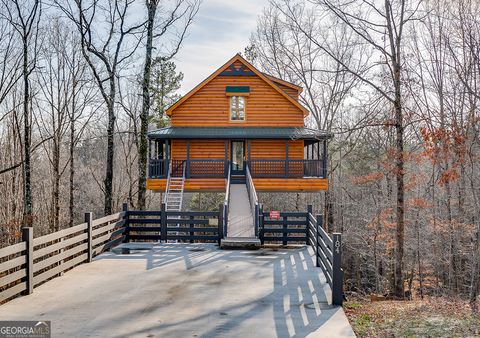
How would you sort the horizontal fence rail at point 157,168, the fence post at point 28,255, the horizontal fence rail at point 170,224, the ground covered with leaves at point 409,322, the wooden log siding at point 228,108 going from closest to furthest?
the ground covered with leaves at point 409,322 < the fence post at point 28,255 < the horizontal fence rail at point 170,224 < the horizontal fence rail at point 157,168 < the wooden log siding at point 228,108

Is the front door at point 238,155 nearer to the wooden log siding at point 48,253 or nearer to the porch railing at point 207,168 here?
the porch railing at point 207,168

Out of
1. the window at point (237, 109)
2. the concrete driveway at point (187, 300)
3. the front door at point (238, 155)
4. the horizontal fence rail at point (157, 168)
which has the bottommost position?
the concrete driveway at point (187, 300)

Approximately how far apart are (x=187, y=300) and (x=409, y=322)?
4.02 metres

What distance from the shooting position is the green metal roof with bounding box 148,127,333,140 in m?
20.9

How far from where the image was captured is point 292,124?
74.7ft

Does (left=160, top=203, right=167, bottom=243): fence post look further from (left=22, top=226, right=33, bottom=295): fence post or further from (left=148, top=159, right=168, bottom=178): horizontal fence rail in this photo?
(left=22, top=226, right=33, bottom=295): fence post

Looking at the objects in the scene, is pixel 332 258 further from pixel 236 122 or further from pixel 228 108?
pixel 228 108

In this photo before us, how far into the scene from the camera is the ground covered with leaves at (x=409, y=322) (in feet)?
21.2

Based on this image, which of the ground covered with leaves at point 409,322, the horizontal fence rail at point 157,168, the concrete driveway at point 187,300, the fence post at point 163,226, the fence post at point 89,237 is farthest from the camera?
the horizontal fence rail at point 157,168

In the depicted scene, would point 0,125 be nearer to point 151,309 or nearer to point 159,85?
point 159,85

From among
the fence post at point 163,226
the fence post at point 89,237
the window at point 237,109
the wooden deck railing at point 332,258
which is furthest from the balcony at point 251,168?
the wooden deck railing at point 332,258

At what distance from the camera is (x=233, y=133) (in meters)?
21.4

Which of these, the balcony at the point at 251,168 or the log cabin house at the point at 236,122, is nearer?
the balcony at the point at 251,168

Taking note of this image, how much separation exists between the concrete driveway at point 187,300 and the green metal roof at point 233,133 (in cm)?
1003
